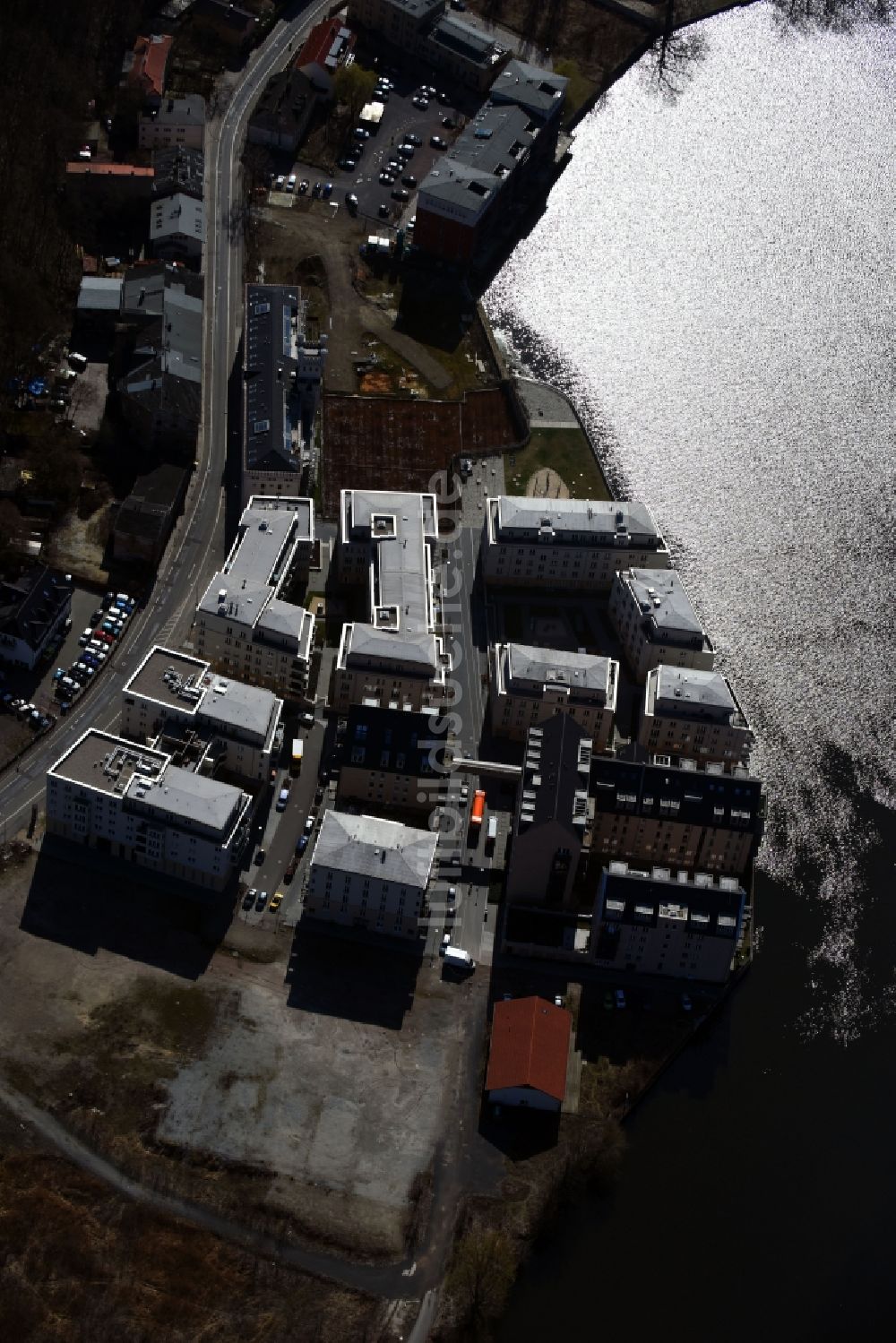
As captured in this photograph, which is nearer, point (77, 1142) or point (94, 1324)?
point (94, 1324)

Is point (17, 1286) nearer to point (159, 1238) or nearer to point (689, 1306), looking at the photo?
point (159, 1238)

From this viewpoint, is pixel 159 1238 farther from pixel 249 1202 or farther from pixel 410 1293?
pixel 410 1293

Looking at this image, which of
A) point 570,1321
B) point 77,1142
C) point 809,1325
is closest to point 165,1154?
point 77,1142

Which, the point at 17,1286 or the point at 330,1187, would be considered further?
the point at 330,1187

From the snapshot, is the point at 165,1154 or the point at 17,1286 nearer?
the point at 17,1286

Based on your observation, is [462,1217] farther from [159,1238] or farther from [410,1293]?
[159,1238]

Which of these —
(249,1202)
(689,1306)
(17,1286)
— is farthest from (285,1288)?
(689,1306)

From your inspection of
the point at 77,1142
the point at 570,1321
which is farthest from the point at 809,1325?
the point at 77,1142
